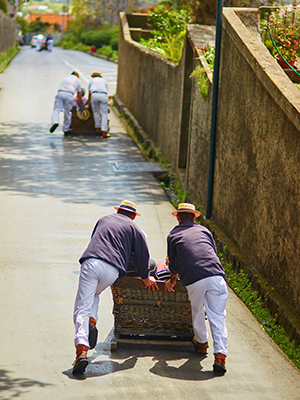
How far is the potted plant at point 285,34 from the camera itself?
33.1 ft

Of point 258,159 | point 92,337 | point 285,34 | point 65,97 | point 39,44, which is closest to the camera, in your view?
point 92,337

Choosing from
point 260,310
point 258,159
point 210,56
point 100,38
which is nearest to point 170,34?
point 210,56

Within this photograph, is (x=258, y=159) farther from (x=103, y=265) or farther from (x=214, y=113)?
(x=103, y=265)

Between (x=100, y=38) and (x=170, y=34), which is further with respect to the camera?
(x=100, y=38)

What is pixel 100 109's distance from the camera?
17125 mm

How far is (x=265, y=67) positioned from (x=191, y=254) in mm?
3103

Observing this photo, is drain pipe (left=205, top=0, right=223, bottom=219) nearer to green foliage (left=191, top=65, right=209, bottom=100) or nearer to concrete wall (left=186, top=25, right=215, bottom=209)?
concrete wall (left=186, top=25, right=215, bottom=209)

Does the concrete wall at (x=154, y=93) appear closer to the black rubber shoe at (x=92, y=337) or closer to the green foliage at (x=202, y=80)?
the green foliage at (x=202, y=80)

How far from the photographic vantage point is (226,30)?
921 centimetres

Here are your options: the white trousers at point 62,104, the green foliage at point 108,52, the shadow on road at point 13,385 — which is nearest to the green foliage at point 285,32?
the shadow on road at point 13,385

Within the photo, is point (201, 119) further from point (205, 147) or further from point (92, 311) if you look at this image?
point (92, 311)

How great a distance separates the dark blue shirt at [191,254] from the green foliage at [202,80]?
15.4 ft

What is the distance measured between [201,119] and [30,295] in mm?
5056

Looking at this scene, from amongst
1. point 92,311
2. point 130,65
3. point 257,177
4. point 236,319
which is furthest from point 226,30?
point 130,65
